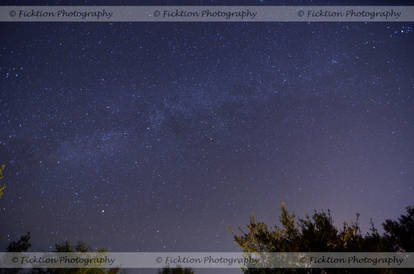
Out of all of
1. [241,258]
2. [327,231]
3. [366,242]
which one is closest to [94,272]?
[241,258]

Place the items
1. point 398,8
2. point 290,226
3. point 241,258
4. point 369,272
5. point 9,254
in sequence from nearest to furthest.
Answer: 1. point 369,272
2. point 290,226
3. point 241,258
4. point 398,8
5. point 9,254

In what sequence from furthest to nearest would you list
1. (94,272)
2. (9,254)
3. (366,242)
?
1. (94,272)
2. (9,254)
3. (366,242)

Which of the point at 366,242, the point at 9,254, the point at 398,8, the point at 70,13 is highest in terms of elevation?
the point at 70,13

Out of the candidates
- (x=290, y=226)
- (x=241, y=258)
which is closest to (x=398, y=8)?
(x=290, y=226)

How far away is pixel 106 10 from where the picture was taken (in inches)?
533

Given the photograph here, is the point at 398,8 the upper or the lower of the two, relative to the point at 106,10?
lower

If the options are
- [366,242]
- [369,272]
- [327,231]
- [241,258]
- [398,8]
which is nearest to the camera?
[369,272]

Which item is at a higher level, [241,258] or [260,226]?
[260,226]

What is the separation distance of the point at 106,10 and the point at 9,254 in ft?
70.2

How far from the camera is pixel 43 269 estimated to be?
57.4 ft

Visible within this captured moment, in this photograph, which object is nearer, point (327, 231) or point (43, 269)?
point (327, 231)

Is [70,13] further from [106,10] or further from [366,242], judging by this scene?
[366,242]

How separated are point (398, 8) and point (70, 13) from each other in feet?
70.1

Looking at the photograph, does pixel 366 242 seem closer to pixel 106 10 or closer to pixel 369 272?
pixel 369 272
